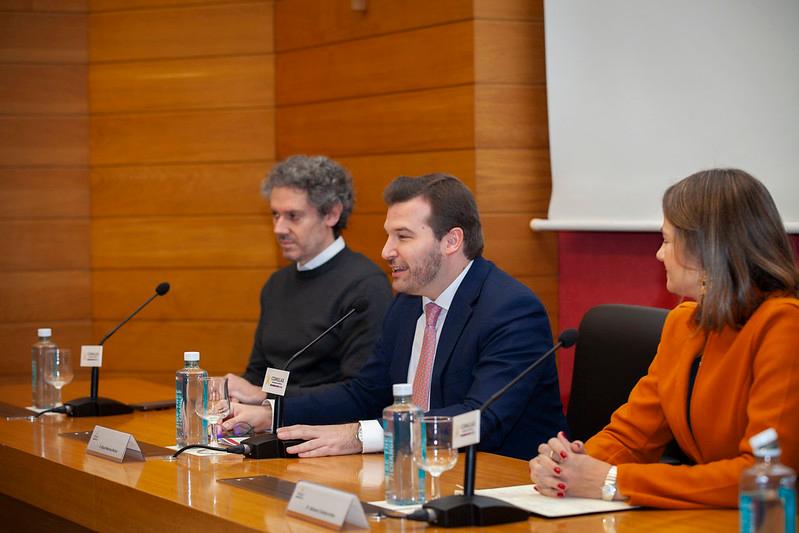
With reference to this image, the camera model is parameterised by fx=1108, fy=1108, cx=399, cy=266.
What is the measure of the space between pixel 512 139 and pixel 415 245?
183 centimetres

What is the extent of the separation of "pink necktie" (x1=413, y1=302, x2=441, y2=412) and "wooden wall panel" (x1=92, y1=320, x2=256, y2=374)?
111 inches

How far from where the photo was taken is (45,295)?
5.95 meters

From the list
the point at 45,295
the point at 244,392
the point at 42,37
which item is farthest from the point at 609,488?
the point at 42,37

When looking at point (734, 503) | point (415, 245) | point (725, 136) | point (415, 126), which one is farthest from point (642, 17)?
point (734, 503)

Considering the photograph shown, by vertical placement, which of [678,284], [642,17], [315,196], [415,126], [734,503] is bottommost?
[734,503]

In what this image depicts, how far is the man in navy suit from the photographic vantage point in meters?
2.66

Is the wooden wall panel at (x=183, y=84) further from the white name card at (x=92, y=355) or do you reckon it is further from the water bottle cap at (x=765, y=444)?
the water bottle cap at (x=765, y=444)

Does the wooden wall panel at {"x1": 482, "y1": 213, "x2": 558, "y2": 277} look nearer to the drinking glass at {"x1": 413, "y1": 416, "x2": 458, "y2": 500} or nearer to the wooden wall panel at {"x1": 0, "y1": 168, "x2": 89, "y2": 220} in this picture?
the wooden wall panel at {"x1": 0, "y1": 168, "x2": 89, "y2": 220}

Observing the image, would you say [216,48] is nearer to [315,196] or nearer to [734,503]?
[315,196]

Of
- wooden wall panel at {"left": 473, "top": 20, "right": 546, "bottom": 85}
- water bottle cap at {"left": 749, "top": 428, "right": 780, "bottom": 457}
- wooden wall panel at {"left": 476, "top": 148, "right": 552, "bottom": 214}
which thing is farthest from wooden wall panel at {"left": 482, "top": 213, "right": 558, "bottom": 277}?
water bottle cap at {"left": 749, "top": 428, "right": 780, "bottom": 457}

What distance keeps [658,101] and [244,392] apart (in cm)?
190

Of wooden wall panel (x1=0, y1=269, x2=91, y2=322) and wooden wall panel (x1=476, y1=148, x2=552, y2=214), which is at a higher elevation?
wooden wall panel (x1=476, y1=148, x2=552, y2=214)

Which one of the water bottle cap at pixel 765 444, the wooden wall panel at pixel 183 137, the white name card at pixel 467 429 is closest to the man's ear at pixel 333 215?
the wooden wall panel at pixel 183 137

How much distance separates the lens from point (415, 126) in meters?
4.88
